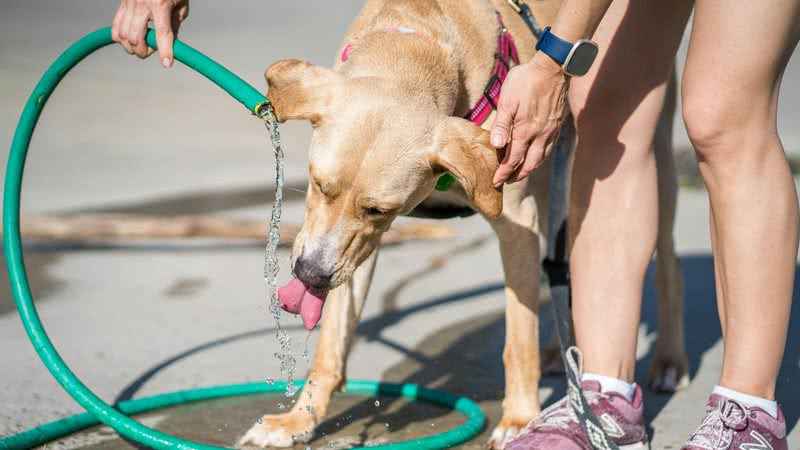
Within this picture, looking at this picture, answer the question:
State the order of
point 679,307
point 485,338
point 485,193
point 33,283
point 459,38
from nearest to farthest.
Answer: point 485,193 → point 459,38 → point 679,307 → point 485,338 → point 33,283

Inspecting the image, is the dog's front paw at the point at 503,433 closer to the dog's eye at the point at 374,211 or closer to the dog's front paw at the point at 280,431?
the dog's front paw at the point at 280,431

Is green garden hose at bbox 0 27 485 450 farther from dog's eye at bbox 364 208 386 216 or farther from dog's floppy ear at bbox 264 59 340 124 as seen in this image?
dog's eye at bbox 364 208 386 216

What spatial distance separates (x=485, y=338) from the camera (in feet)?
15.1

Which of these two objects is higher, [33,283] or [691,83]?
[691,83]

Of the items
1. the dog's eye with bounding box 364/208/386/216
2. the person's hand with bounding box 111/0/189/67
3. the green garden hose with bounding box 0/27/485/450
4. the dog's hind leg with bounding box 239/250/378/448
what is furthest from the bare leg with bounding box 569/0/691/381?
the person's hand with bounding box 111/0/189/67

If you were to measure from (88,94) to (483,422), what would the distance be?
14358 millimetres

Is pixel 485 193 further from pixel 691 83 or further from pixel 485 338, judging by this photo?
pixel 485 338

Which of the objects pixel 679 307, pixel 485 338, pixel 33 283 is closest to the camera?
pixel 679 307

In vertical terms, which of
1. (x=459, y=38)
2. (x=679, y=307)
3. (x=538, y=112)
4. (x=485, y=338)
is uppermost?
(x=459, y=38)

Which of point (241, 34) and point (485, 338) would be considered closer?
point (485, 338)

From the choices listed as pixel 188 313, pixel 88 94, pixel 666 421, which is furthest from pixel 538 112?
pixel 88 94

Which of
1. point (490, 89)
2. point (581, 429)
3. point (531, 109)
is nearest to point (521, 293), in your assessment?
point (581, 429)

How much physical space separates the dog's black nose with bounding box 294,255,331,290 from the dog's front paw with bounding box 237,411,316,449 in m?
0.61

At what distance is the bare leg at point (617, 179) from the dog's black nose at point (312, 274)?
2.75ft
